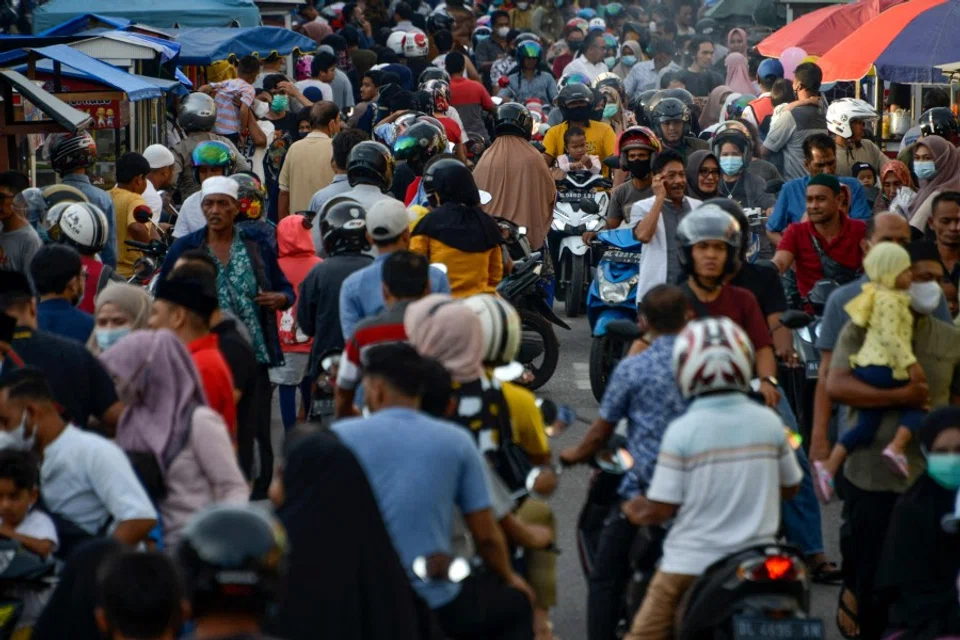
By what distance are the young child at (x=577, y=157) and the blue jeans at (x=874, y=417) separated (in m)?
9.18

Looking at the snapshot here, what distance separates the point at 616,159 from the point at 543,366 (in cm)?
232

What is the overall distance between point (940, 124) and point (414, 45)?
13389 millimetres

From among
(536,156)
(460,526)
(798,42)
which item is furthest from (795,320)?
(798,42)

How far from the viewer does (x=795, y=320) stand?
8141 millimetres

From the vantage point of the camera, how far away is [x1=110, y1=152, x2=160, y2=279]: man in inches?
474

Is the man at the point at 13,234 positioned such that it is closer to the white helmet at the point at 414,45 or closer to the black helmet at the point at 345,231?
the black helmet at the point at 345,231

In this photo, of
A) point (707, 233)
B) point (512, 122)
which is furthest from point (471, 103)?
point (707, 233)

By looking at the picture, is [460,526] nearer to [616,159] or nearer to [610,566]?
[610,566]

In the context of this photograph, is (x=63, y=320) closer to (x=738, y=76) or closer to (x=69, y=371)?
(x=69, y=371)

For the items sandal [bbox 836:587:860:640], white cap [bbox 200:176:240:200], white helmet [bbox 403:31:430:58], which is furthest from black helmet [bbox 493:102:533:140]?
white helmet [bbox 403:31:430:58]

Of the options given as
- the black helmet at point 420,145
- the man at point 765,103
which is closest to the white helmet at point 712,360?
the black helmet at point 420,145

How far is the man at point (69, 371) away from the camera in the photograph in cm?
650

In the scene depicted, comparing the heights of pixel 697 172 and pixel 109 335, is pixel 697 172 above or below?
above

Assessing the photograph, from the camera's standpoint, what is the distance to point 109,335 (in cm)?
702
